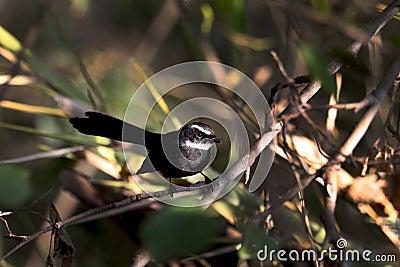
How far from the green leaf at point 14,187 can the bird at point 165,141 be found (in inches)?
33.2

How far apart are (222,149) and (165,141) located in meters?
1.21

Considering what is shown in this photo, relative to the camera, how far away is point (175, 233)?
2.93ft

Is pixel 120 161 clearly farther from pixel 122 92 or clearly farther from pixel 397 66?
pixel 397 66

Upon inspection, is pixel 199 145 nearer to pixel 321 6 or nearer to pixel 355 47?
pixel 355 47

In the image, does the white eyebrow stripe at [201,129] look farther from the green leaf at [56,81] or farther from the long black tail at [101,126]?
the green leaf at [56,81]

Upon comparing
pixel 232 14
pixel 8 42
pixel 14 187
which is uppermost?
pixel 8 42

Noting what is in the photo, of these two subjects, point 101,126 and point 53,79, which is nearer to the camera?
point 101,126

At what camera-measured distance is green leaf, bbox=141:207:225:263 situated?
2.88 ft

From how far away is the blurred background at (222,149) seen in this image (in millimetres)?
1077

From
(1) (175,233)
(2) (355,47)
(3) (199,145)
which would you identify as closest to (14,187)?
(1) (175,233)

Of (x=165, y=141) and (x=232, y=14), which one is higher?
(x=165, y=141)

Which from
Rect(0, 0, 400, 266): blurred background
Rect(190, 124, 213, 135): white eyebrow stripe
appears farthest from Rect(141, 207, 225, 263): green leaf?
Rect(190, 124, 213, 135): white eyebrow stripe

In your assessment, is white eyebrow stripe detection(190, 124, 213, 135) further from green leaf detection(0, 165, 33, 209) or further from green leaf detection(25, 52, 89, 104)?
green leaf detection(0, 165, 33, 209)

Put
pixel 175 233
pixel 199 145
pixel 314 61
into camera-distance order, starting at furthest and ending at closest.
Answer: pixel 199 145 → pixel 314 61 → pixel 175 233
